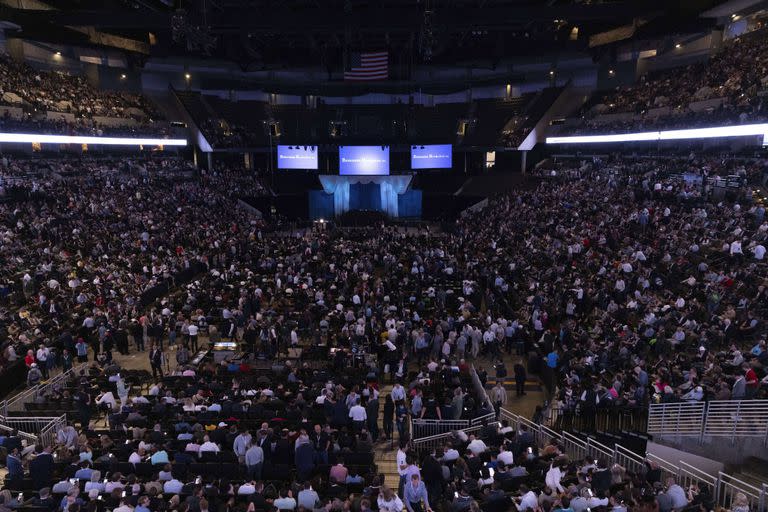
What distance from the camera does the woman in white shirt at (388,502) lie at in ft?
23.7

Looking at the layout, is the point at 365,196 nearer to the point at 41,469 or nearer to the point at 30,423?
the point at 30,423

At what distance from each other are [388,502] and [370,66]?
33272mm

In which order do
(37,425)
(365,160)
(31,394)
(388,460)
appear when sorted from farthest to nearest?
(365,160), (31,394), (37,425), (388,460)

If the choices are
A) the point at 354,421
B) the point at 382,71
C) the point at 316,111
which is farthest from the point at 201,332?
the point at 316,111

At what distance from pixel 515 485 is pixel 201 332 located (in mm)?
12666

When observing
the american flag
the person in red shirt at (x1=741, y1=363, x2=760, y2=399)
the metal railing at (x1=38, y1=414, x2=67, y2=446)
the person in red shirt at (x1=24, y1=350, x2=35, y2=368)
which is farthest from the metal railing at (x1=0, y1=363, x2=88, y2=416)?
the american flag

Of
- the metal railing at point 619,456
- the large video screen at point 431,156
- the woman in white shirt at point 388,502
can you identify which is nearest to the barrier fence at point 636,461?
the metal railing at point 619,456

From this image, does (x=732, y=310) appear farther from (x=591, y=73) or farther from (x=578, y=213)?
(x=591, y=73)

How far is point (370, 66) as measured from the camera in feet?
119

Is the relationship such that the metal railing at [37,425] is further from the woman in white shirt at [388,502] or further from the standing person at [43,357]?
the woman in white shirt at [388,502]

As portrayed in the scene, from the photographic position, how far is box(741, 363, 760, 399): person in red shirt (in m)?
10.5

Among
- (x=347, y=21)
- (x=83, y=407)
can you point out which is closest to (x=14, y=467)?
(x=83, y=407)

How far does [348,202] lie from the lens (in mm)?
45219

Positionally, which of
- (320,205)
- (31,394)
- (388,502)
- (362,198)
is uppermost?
(362,198)
